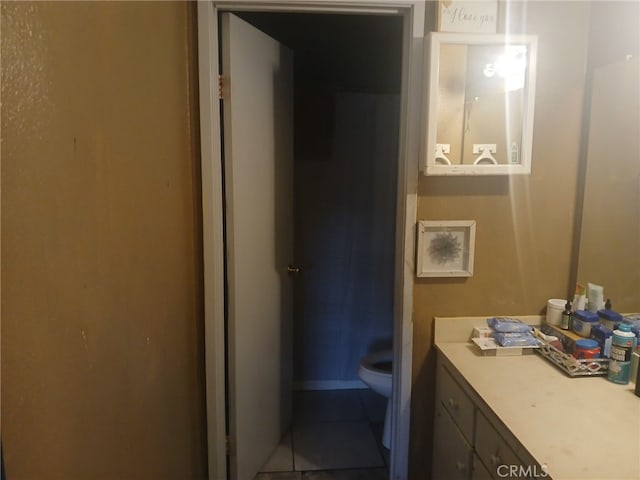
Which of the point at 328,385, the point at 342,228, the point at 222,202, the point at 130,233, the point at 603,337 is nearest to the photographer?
the point at 130,233

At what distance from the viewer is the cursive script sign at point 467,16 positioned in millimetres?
1539

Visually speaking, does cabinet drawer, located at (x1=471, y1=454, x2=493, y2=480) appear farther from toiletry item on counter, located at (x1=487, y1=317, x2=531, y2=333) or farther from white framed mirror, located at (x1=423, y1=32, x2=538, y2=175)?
white framed mirror, located at (x1=423, y1=32, x2=538, y2=175)

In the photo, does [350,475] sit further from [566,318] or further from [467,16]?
[467,16]

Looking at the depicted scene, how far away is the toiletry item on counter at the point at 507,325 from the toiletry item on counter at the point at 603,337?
0.21 meters

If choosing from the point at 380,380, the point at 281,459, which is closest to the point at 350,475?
the point at 281,459

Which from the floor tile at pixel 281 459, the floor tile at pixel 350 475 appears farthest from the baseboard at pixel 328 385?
the floor tile at pixel 350 475

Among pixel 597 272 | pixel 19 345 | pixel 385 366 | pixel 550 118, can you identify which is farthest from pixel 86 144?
pixel 385 366

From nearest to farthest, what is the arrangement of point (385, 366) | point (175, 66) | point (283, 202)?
point (175, 66) → point (283, 202) → point (385, 366)

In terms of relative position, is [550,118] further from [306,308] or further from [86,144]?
[306,308]

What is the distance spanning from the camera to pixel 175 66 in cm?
145

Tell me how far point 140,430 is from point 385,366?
5.47 feet

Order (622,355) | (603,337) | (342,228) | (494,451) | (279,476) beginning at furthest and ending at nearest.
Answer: (342,228) → (279,476) → (603,337) → (622,355) → (494,451)

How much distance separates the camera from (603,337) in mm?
1449

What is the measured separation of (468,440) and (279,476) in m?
1.08
